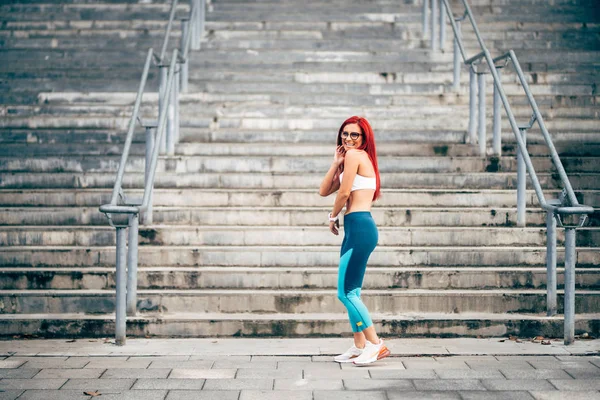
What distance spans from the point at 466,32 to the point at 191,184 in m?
5.40

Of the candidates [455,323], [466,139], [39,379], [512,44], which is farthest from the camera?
[512,44]

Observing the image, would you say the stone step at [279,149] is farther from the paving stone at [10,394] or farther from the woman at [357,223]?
the paving stone at [10,394]

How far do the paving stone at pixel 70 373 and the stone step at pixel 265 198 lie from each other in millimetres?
2596

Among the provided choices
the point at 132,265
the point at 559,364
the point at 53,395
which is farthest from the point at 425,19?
the point at 53,395

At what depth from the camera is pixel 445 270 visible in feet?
20.8

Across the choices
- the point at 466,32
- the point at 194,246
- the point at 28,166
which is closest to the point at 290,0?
the point at 466,32

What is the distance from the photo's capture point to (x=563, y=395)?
439cm

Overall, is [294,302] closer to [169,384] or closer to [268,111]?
[169,384]

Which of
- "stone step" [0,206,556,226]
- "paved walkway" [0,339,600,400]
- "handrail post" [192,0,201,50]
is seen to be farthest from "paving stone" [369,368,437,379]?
"handrail post" [192,0,201,50]

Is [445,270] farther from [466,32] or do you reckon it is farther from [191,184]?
[466,32]

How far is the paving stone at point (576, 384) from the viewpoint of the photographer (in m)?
4.54

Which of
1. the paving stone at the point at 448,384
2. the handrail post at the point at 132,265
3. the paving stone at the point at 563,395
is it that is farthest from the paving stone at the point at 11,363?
the paving stone at the point at 563,395

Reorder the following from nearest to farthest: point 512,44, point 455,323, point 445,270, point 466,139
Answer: point 455,323, point 445,270, point 466,139, point 512,44

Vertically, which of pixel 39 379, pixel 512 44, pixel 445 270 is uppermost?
pixel 512 44
